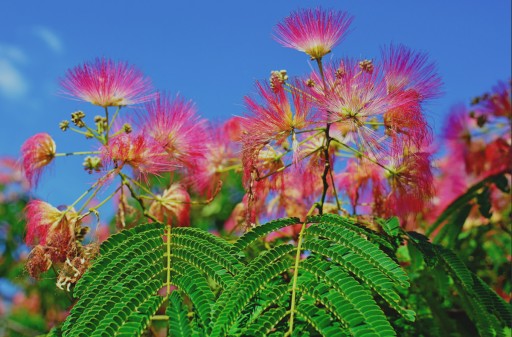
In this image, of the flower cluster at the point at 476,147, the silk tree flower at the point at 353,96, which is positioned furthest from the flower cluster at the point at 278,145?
the flower cluster at the point at 476,147

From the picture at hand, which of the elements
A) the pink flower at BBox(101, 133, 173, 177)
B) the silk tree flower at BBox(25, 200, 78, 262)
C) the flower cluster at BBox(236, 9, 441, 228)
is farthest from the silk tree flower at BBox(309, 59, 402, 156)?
the silk tree flower at BBox(25, 200, 78, 262)

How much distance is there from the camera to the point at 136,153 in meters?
2.29

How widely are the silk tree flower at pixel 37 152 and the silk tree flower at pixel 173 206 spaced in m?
0.44

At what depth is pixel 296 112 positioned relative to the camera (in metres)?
2.12

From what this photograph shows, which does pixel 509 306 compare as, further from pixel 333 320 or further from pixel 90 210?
pixel 90 210

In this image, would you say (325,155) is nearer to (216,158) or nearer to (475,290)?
(475,290)

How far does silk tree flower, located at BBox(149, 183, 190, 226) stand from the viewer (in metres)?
2.60

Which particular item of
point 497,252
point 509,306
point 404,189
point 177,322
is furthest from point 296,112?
point 497,252

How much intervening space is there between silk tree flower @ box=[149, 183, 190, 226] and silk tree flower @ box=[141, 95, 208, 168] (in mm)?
140

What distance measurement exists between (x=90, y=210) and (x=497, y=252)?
2124mm

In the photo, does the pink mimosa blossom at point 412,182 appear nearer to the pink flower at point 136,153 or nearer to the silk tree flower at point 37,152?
the pink flower at point 136,153

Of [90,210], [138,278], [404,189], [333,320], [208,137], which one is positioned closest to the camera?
[333,320]

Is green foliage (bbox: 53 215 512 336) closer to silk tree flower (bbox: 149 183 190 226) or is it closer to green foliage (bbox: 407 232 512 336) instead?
green foliage (bbox: 407 232 512 336)

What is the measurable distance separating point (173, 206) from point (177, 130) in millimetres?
327
